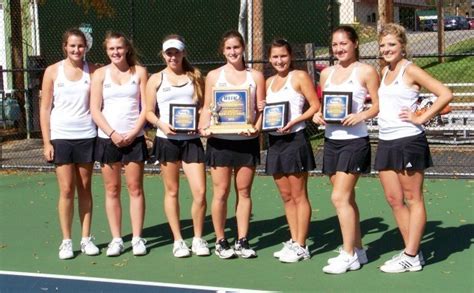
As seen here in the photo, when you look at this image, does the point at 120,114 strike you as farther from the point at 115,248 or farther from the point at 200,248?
the point at 200,248

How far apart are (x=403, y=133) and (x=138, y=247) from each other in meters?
2.47

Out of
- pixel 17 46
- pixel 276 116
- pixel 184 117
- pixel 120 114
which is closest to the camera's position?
pixel 276 116

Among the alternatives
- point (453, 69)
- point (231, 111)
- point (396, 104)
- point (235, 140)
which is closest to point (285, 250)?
point (235, 140)

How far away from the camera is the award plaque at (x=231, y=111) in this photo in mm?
6453

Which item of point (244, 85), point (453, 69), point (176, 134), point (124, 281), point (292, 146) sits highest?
point (453, 69)

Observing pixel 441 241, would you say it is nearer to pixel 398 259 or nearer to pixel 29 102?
pixel 398 259

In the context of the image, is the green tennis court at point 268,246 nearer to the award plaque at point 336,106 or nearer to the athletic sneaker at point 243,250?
the athletic sneaker at point 243,250

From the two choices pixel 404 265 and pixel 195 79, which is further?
pixel 195 79

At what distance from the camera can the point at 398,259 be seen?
6.18 m

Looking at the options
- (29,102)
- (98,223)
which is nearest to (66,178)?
(98,223)

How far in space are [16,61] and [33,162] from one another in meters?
3.83

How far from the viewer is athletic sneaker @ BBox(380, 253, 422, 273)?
6.11 meters

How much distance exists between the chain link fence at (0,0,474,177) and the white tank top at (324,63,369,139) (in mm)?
2686

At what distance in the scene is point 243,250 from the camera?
22.0ft
